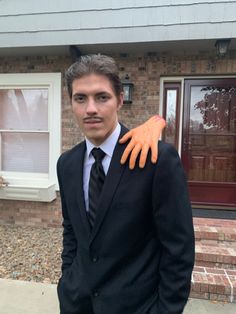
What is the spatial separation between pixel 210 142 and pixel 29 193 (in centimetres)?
268

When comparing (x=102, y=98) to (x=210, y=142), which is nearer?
(x=102, y=98)

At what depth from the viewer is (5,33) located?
4.09 m

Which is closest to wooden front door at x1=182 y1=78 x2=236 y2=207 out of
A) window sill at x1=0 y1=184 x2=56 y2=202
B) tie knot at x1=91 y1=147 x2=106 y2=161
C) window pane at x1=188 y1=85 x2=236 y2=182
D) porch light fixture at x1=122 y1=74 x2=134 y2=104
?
window pane at x1=188 y1=85 x2=236 y2=182

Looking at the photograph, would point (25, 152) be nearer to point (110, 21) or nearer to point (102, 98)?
point (110, 21)

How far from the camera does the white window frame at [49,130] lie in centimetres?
447

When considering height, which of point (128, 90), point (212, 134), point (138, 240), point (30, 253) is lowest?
point (30, 253)

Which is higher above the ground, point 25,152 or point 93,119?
point 93,119

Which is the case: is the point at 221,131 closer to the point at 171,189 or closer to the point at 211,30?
the point at 211,30

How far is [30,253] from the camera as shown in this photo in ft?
12.5

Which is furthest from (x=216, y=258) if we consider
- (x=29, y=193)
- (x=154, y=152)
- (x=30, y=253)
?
(x=29, y=193)

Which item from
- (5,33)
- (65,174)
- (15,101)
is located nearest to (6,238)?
(15,101)

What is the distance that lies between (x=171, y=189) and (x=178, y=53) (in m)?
3.34

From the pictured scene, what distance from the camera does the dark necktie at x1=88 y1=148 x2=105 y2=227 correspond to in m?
1.30

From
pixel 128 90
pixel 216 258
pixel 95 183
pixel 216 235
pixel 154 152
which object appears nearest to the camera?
pixel 154 152
